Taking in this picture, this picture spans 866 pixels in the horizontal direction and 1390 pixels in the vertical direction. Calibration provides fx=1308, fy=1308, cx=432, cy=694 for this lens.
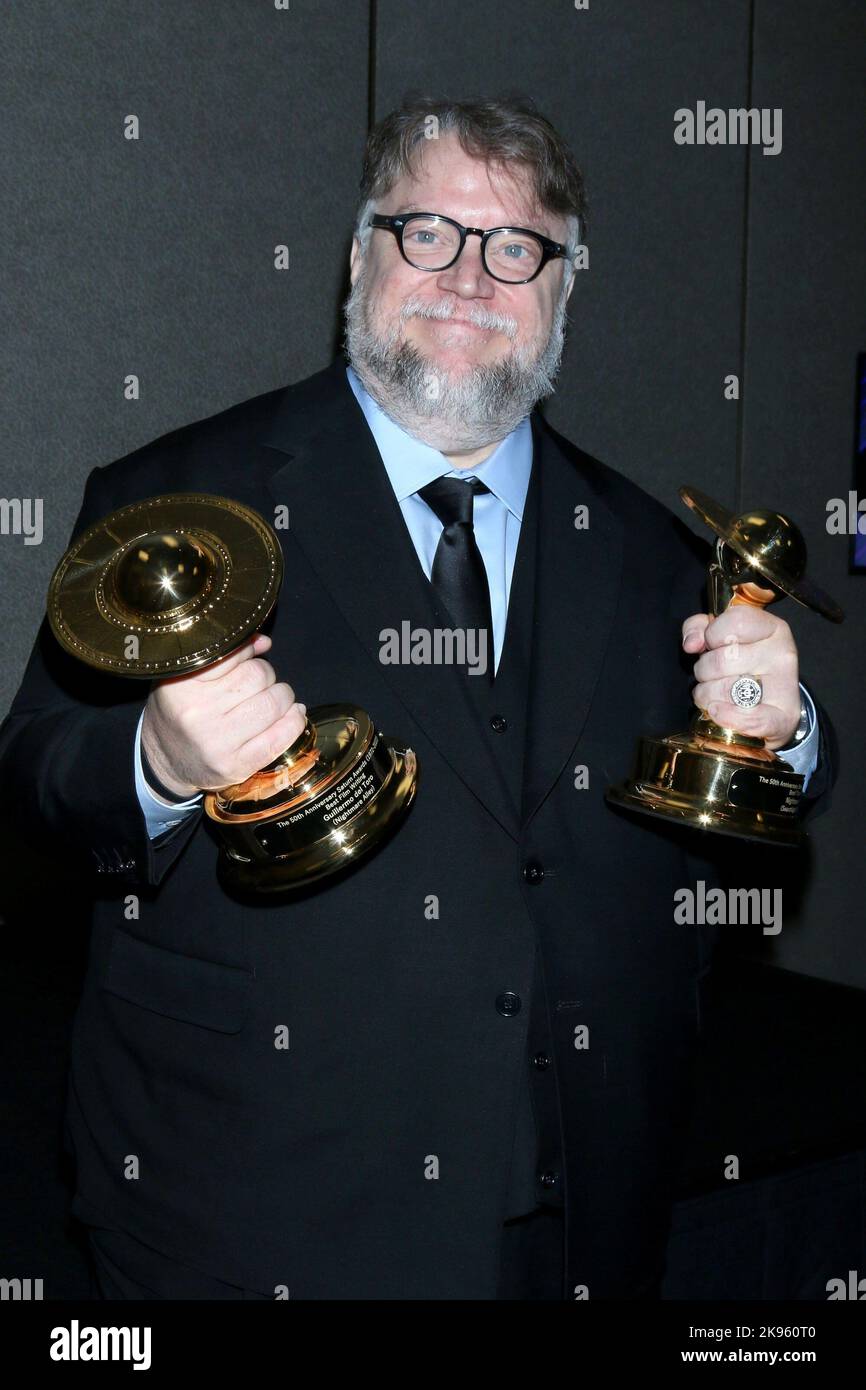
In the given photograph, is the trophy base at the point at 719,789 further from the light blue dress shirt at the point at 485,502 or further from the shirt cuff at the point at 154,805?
the shirt cuff at the point at 154,805

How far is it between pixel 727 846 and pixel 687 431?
2.36 meters

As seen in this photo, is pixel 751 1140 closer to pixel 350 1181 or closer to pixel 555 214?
pixel 350 1181

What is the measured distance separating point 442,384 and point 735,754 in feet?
1.82

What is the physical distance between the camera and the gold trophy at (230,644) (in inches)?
44.2

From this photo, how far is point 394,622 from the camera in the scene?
1455 mm

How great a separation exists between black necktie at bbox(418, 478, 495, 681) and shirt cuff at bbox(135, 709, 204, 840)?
0.39m

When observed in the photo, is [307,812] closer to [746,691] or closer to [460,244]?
[746,691]

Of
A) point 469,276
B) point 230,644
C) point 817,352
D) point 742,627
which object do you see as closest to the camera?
point 230,644

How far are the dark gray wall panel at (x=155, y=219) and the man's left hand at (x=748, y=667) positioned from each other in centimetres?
173

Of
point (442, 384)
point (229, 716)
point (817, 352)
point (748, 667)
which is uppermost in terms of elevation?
point (817, 352)

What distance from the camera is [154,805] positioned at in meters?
1.30

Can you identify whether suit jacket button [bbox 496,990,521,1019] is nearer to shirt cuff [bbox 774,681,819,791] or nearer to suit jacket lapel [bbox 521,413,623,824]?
suit jacket lapel [bbox 521,413,623,824]
